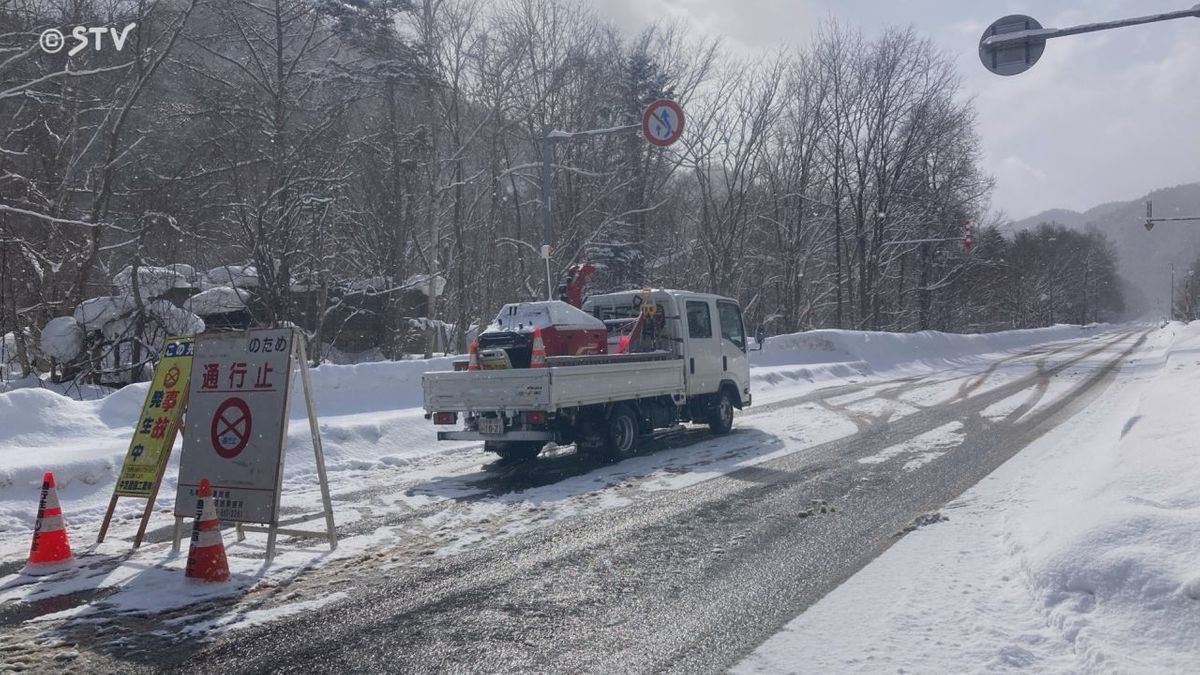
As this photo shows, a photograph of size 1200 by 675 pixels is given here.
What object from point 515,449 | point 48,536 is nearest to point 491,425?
point 515,449

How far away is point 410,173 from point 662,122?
13.5 meters

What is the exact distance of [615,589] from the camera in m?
5.77

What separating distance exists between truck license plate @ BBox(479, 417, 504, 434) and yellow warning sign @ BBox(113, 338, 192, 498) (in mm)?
3891

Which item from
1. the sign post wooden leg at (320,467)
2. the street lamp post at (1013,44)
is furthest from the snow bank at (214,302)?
the street lamp post at (1013,44)

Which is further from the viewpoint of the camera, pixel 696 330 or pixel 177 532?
pixel 696 330

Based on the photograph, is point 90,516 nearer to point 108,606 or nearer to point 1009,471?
point 108,606

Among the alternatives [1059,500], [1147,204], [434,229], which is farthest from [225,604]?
[1147,204]

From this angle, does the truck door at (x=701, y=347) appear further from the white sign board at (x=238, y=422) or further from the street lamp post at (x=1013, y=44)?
the white sign board at (x=238, y=422)

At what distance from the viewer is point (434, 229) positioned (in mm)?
30000

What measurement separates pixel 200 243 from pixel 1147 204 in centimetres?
4329

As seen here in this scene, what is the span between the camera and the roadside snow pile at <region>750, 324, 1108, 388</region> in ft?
85.3

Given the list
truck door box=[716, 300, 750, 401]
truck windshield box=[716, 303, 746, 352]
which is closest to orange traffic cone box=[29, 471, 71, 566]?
truck door box=[716, 300, 750, 401]

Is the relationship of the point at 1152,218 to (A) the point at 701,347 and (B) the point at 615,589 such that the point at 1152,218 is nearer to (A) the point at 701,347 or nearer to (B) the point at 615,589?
(A) the point at 701,347

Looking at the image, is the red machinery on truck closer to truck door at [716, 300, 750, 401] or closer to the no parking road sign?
truck door at [716, 300, 750, 401]
